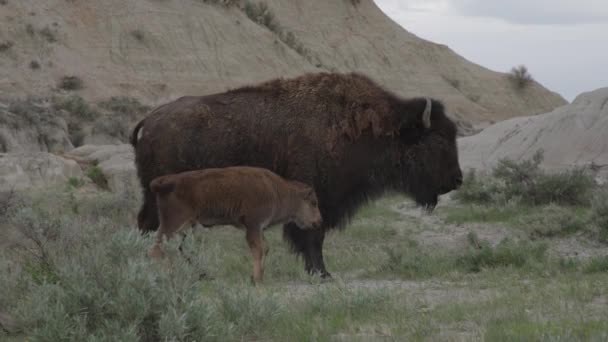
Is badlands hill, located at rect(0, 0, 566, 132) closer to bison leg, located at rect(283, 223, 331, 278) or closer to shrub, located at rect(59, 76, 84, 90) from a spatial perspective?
shrub, located at rect(59, 76, 84, 90)

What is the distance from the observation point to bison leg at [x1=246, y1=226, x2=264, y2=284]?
8.55 meters

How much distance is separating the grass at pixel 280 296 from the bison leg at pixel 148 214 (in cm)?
91

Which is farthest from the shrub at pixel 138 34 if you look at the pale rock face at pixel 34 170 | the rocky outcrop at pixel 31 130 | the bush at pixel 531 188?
the bush at pixel 531 188

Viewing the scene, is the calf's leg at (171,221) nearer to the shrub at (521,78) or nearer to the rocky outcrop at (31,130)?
the rocky outcrop at (31,130)

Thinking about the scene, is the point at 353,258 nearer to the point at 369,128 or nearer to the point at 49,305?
the point at 369,128

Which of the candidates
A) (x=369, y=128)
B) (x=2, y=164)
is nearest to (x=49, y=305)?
(x=369, y=128)

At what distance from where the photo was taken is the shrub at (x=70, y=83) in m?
41.8

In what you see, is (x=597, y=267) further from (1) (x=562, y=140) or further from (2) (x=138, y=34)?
(2) (x=138, y=34)

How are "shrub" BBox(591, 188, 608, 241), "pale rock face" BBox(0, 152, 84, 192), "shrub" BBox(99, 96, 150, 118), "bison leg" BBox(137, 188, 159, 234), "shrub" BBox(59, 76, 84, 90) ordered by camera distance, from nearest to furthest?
"bison leg" BBox(137, 188, 159, 234) → "shrub" BBox(591, 188, 608, 241) → "pale rock face" BBox(0, 152, 84, 192) → "shrub" BBox(99, 96, 150, 118) → "shrub" BBox(59, 76, 84, 90)

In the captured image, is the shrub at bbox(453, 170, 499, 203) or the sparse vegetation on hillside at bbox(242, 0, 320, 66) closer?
the shrub at bbox(453, 170, 499, 203)

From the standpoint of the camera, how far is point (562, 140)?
2064 centimetres

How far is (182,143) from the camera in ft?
31.1

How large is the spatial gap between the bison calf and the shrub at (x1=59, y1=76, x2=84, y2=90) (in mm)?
34374

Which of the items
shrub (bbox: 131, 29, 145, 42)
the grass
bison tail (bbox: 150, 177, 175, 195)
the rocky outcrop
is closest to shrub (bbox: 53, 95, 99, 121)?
the rocky outcrop
